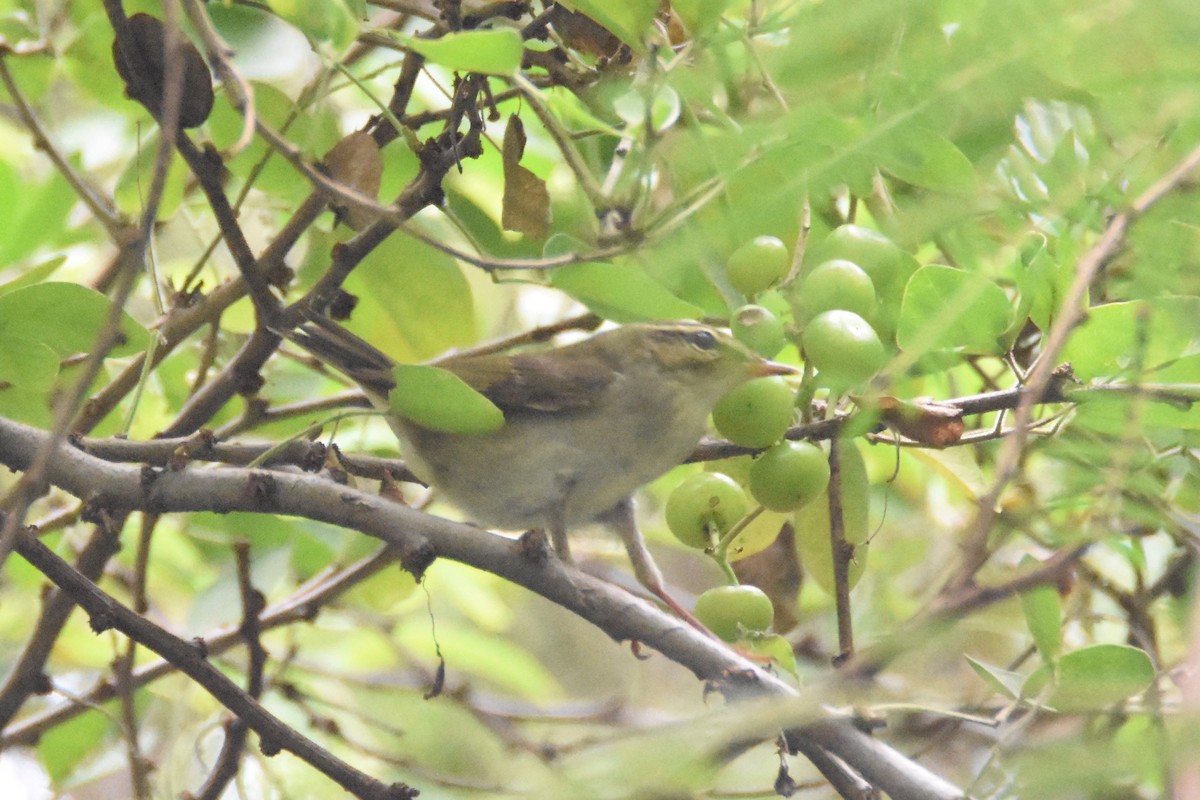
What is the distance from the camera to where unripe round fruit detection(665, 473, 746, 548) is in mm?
1855

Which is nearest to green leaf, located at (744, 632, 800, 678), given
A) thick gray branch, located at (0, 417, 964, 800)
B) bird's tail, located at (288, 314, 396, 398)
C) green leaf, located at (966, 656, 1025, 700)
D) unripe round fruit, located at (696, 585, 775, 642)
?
unripe round fruit, located at (696, 585, 775, 642)

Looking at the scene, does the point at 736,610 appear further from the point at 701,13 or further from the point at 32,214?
the point at 32,214

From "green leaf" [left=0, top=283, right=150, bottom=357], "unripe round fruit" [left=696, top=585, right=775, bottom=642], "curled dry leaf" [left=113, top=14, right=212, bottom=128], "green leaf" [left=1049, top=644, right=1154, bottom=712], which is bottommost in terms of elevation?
"green leaf" [left=1049, top=644, right=1154, bottom=712]

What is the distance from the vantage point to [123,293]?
92 cm

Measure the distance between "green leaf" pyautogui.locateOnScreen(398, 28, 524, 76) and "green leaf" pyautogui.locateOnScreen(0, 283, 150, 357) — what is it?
2.34 feet

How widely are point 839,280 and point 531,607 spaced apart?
14.4 feet

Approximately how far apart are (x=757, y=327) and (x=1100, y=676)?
2.15 ft

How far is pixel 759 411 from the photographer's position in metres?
1.78

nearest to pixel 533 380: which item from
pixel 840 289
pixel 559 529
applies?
pixel 559 529

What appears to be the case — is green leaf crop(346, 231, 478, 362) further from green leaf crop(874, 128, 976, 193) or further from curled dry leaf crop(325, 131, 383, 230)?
green leaf crop(874, 128, 976, 193)

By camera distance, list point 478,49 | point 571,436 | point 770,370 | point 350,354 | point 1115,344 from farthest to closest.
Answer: point 571,436, point 350,354, point 770,370, point 1115,344, point 478,49

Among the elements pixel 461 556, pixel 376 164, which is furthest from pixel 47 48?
pixel 461 556

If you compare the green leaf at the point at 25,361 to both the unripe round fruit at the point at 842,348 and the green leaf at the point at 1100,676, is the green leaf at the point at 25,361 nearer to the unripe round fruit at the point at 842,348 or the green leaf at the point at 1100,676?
the unripe round fruit at the point at 842,348

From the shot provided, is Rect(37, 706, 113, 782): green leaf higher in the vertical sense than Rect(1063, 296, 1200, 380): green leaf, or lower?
lower
